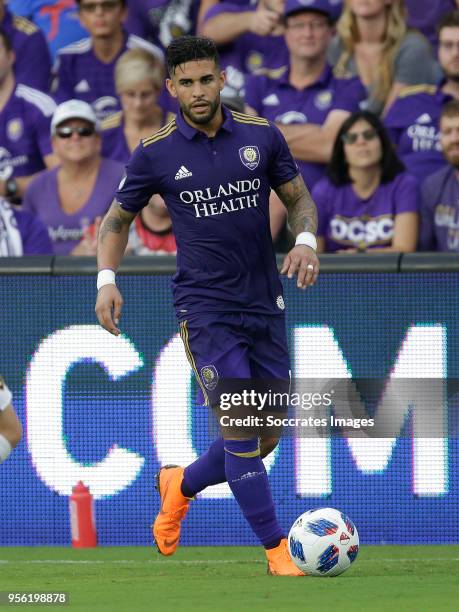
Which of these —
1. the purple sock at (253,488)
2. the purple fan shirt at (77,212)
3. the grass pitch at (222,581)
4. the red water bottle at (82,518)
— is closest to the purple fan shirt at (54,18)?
the purple fan shirt at (77,212)

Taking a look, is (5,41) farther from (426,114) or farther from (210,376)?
(210,376)

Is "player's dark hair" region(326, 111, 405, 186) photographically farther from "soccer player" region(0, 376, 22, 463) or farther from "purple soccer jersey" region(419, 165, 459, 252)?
"soccer player" region(0, 376, 22, 463)

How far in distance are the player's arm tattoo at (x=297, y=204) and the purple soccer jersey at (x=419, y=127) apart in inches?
129

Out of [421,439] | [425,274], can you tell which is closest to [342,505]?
[421,439]

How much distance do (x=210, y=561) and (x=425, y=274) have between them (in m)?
2.08

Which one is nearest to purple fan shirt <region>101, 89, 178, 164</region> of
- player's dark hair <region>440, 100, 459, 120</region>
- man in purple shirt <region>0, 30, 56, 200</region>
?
man in purple shirt <region>0, 30, 56, 200</region>

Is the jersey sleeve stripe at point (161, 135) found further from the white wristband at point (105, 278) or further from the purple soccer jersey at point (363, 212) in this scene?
the purple soccer jersey at point (363, 212)

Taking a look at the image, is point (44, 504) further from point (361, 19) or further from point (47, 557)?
point (361, 19)

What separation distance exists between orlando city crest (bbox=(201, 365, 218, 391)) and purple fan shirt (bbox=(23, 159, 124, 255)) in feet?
11.5

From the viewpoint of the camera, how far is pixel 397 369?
298 inches

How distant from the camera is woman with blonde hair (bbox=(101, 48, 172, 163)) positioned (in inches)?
378

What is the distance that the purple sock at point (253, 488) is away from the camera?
585cm

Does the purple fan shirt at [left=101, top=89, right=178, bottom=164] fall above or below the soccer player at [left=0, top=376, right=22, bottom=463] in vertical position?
above

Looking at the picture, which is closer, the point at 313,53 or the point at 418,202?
the point at 418,202
